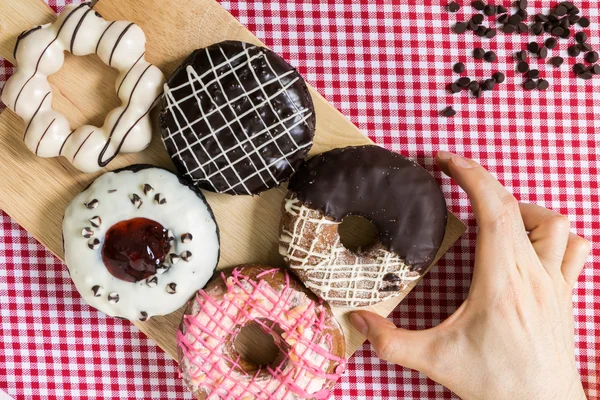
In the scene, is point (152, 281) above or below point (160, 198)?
below

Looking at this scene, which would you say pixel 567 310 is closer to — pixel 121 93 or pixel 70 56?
pixel 121 93

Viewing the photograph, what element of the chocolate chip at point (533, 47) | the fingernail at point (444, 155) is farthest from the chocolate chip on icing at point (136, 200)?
the chocolate chip at point (533, 47)

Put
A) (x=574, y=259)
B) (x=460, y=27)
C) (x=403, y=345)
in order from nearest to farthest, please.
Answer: (x=403, y=345)
(x=574, y=259)
(x=460, y=27)

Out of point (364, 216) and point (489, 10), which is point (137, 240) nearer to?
point (364, 216)

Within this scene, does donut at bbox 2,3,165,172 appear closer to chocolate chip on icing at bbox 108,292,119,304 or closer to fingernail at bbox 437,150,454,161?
chocolate chip on icing at bbox 108,292,119,304

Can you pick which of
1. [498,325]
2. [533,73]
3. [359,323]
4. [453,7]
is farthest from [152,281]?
[533,73]

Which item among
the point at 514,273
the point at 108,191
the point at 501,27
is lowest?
the point at 514,273

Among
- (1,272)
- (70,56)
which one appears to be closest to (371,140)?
(70,56)
